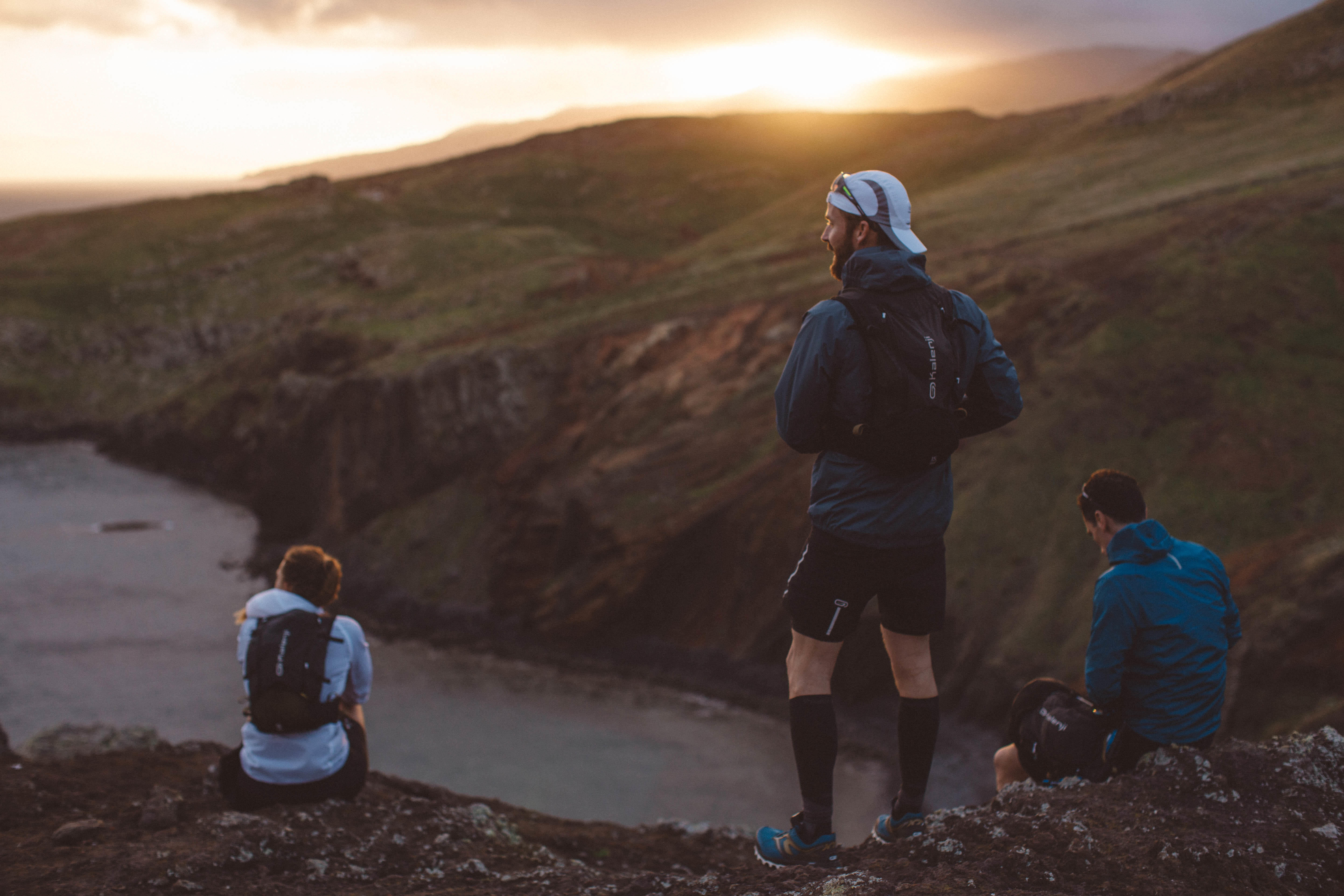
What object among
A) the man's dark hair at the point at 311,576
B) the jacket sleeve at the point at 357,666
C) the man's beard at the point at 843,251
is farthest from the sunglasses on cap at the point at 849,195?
the jacket sleeve at the point at 357,666

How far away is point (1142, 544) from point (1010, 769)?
6.61 ft

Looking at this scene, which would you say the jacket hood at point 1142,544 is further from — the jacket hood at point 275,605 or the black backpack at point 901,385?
the jacket hood at point 275,605

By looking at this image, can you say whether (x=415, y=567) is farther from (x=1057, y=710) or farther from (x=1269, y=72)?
(x=1269, y=72)

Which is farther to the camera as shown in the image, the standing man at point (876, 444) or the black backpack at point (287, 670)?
the black backpack at point (287, 670)

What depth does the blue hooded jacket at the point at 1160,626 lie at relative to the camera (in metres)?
5.87

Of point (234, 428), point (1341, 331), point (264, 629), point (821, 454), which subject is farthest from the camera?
point (234, 428)

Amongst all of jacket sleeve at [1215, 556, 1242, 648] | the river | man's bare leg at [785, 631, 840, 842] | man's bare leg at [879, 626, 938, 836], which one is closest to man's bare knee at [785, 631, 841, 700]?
man's bare leg at [785, 631, 840, 842]

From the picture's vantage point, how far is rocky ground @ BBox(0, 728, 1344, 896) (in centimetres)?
512

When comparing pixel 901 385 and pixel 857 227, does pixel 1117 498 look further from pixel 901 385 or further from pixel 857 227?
pixel 857 227

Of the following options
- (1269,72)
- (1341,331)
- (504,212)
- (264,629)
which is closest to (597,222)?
(504,212)

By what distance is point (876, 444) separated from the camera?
484 centimetres

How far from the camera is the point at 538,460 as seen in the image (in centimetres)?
3366

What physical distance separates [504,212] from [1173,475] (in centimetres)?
7062

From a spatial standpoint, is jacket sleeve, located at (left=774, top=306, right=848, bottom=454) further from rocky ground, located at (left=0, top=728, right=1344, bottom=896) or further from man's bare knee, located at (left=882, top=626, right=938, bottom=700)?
rocky ground, located at (left=0, top=728, right=1344, bottom=896)
